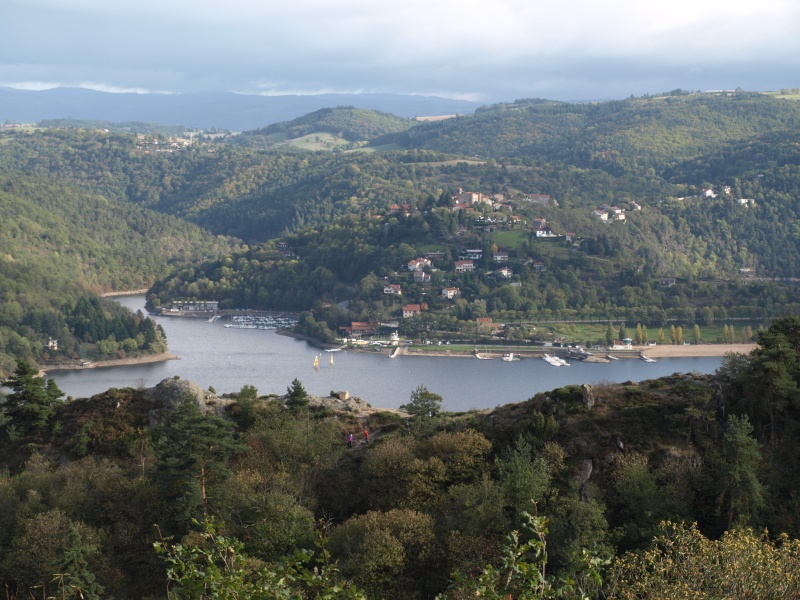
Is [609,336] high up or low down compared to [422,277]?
down

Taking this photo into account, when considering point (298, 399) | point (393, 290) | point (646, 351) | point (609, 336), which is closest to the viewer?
point (298, 399)

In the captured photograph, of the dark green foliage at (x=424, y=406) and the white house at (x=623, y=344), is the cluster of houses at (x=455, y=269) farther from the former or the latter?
the dark green foliage at (x=424, y=406)

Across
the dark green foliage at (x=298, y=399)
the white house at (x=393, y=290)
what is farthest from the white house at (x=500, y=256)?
the dark green foliage at (x=298, y=399)

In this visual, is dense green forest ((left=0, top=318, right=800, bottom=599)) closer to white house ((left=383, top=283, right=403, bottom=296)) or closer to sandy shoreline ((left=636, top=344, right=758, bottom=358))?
sandy shoreline ((left=636, top=344, right=758, bottom=358))

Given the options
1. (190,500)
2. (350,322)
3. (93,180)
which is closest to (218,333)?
(350,322)

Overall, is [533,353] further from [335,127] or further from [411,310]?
[335,127]

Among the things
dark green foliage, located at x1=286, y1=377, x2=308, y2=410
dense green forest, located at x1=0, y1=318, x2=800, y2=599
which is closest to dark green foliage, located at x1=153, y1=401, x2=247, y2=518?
dense green forest, located at x1=0, y1=318, x2=800, y2=599

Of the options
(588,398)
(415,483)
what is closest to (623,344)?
(588,398)
